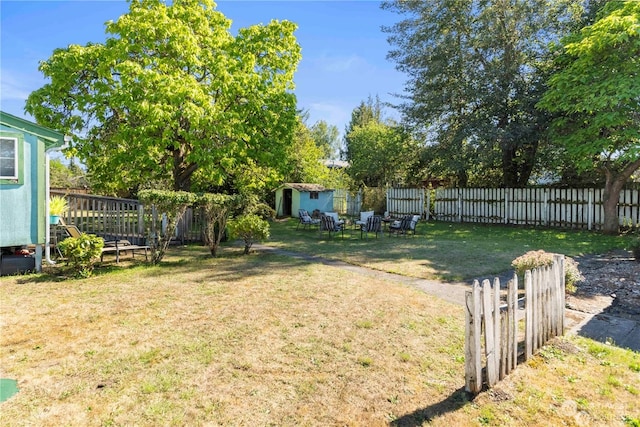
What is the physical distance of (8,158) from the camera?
7477mm

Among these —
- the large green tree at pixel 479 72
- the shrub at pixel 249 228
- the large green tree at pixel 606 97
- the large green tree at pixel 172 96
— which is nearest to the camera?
the shrub at pixel 249 228

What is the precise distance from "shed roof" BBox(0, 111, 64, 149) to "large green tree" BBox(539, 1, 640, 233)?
16.4 meters

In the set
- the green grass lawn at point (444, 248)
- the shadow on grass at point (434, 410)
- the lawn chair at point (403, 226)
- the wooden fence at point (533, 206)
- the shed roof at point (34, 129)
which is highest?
the shed roof at point (34, 129)

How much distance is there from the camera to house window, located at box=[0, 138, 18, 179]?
24.3ft

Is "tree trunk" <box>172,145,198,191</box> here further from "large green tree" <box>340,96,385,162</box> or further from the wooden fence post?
"large green tree" <box>340,96,385,162</box>

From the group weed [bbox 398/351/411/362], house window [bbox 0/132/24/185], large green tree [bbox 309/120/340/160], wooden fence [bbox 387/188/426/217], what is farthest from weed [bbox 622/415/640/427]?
large green tree [bbox 309/120/340/160]

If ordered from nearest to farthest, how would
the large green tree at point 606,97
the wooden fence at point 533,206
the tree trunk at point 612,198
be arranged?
the large green tree at point 606,97 < the tree trunk at point 612,198 < the wooden fence at point 533,206

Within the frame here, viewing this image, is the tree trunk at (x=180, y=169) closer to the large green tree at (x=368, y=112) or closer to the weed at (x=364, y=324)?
the weed at (x=364, y=324)

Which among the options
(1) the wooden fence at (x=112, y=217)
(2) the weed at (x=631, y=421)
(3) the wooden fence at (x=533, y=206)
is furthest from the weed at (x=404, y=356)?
(3) the wooden fence at (x=533, y=206)

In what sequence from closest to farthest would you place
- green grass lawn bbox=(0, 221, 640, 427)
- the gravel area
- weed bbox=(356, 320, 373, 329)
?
Answer: green grass lawn bbox=(0, 221, 640, 427) → weed bbox=(356, 320, 373, 329) → the gravel area

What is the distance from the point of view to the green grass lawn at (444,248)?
865cm

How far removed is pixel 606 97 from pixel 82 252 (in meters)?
16.4

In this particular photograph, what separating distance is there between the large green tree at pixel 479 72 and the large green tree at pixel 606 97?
3024 millimetres

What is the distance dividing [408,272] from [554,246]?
22.7 feet
